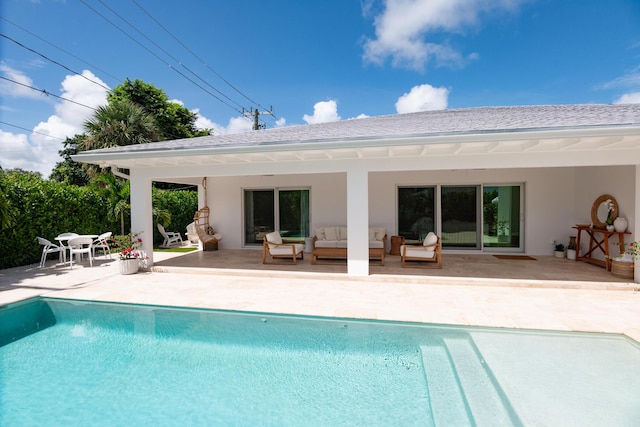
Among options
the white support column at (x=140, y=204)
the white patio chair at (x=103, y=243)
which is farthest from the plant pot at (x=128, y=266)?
the white patio chair at (x=103, y=243)

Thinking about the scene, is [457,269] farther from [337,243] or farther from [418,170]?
[337,243]

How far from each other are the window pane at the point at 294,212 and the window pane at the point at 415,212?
3.55 metres

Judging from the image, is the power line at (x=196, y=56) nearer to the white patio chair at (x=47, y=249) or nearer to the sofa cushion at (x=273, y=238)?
the white patio chair at (x=47, y=249)

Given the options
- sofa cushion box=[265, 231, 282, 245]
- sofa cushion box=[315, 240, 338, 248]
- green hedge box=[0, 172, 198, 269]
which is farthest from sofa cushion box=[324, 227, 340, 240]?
green hedge box=[0, 172, 198, 269]

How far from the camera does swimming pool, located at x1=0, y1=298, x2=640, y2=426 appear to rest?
121 inches

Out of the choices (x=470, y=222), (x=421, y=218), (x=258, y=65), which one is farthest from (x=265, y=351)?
(x=258, y=65)

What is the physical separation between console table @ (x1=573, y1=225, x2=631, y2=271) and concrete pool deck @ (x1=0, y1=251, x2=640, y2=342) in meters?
0.35

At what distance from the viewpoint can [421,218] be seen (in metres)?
11.4

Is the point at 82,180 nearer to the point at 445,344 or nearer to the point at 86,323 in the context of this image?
the point at 86,323

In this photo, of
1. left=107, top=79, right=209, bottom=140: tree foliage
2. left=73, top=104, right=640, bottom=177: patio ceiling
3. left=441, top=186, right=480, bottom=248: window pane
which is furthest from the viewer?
left=107, top=79, right=209, bottom=140: tree foliage

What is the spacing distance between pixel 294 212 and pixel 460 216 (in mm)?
6062

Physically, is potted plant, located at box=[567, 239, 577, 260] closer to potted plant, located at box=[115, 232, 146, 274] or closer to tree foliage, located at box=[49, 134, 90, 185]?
potted plant, located at box=[115, 232, 146, 274]

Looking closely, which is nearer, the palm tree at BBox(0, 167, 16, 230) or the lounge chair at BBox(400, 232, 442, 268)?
the palm tree at BBox(0, 167, 16, 230)

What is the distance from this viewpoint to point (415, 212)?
1145 cm
